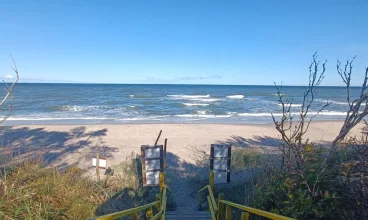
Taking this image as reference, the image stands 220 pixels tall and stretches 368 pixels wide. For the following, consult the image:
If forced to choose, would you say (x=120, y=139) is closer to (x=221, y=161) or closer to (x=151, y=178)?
(x=151, y=178)

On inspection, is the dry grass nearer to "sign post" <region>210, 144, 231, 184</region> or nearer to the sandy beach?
"sign post" <region>210, 144, 231, 184</region>

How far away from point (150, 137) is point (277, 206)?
417 inches

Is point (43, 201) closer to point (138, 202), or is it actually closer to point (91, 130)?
point (138, 202)

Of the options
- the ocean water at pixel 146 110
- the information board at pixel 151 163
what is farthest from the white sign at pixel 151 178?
the ocean water at pixel 146 110

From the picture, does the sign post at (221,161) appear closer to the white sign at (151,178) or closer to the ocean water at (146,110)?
the white sign at (151,178)

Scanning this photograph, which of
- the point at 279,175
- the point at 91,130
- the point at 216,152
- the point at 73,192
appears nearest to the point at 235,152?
the point at 216,152

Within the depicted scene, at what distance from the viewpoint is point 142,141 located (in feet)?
42.0

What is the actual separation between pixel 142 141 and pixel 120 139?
1.35 meters

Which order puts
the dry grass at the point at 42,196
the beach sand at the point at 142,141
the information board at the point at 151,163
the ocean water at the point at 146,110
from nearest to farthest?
the dry grass at the point at 42,196 → the information board at the point at 151,163 → the beach sand at the point at 142,141 → the ocean water at the point at 146,110

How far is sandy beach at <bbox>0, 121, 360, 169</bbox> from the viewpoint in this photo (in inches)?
404

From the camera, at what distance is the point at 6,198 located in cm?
331

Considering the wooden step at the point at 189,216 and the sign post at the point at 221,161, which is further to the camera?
the sign post at the point at 221,161

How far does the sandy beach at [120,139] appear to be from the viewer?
10.3m

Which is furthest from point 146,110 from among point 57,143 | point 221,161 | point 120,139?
point 221,161
